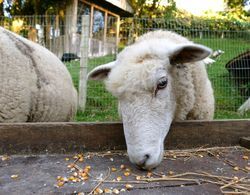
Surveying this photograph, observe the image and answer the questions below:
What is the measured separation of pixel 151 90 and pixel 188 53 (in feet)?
1.74

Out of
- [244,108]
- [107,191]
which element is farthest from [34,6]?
[107,191]

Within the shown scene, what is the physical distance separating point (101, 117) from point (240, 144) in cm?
431

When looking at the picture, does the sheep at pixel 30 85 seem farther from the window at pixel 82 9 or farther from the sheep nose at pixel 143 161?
the window at pixel 82 9

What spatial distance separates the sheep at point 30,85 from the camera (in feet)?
10.5

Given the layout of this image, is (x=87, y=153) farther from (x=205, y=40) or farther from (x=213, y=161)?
(x=205, y=40)

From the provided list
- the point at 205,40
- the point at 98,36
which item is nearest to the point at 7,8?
the point at 98,36

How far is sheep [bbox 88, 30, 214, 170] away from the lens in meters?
2.24

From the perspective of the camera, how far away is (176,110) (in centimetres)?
289

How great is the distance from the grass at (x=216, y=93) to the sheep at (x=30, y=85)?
2956 mm

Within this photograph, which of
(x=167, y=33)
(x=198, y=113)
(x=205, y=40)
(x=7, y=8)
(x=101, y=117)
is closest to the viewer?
(x=198, y=113)

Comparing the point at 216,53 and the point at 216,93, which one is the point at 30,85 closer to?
the point at 216,93

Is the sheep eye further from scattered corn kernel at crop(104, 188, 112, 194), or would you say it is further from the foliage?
the foliage

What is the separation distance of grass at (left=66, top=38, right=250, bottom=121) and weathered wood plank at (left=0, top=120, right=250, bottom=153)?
4.16 meters

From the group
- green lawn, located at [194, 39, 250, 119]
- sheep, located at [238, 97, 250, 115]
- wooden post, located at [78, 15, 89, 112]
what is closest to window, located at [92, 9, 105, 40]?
green lawn, located at [194, 39, 250, 119]
